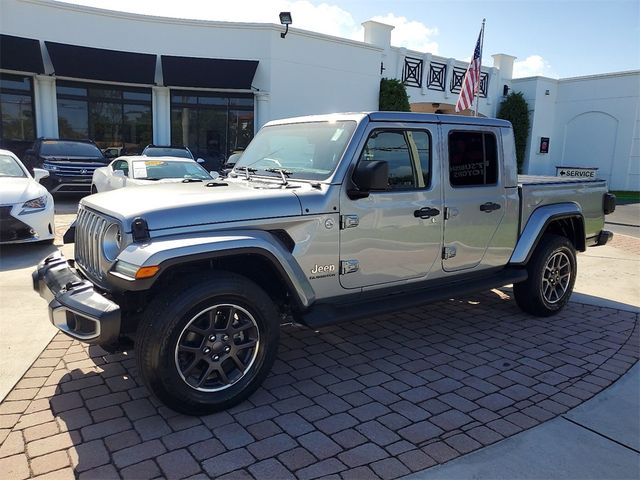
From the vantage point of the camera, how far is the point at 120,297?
128 inches

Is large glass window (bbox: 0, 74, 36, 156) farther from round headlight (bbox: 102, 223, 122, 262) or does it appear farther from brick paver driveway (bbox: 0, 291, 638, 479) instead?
round headlight (bbox: 102, 223, 122, 262)

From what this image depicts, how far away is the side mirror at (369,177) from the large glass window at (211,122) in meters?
15.4

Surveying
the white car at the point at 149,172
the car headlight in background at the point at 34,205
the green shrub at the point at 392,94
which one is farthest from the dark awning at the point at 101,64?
the car headlight in background at the point at 34,205

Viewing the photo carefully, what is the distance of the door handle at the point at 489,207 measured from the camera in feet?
15.0

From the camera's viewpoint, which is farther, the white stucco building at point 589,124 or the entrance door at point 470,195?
the white stucco building at point 589,124

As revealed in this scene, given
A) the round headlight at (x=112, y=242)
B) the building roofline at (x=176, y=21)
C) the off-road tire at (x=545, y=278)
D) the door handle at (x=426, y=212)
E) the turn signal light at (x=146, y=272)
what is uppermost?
the building roofline at (x=176, y=21)

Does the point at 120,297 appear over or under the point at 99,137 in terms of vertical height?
under

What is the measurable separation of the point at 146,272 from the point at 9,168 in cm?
693

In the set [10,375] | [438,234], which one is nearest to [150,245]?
[10,375]

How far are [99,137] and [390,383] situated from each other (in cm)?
1750

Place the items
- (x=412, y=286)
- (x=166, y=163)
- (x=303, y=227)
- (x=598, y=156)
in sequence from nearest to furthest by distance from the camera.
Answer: (x=303, y=227), (x=412, y=286), (x=166, y=163), (x=598, y=156)

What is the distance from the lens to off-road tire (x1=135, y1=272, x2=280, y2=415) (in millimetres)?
2996

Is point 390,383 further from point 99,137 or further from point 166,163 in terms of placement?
point 99,137

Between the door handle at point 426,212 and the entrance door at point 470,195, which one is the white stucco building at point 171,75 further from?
the door handle at point 426,212
